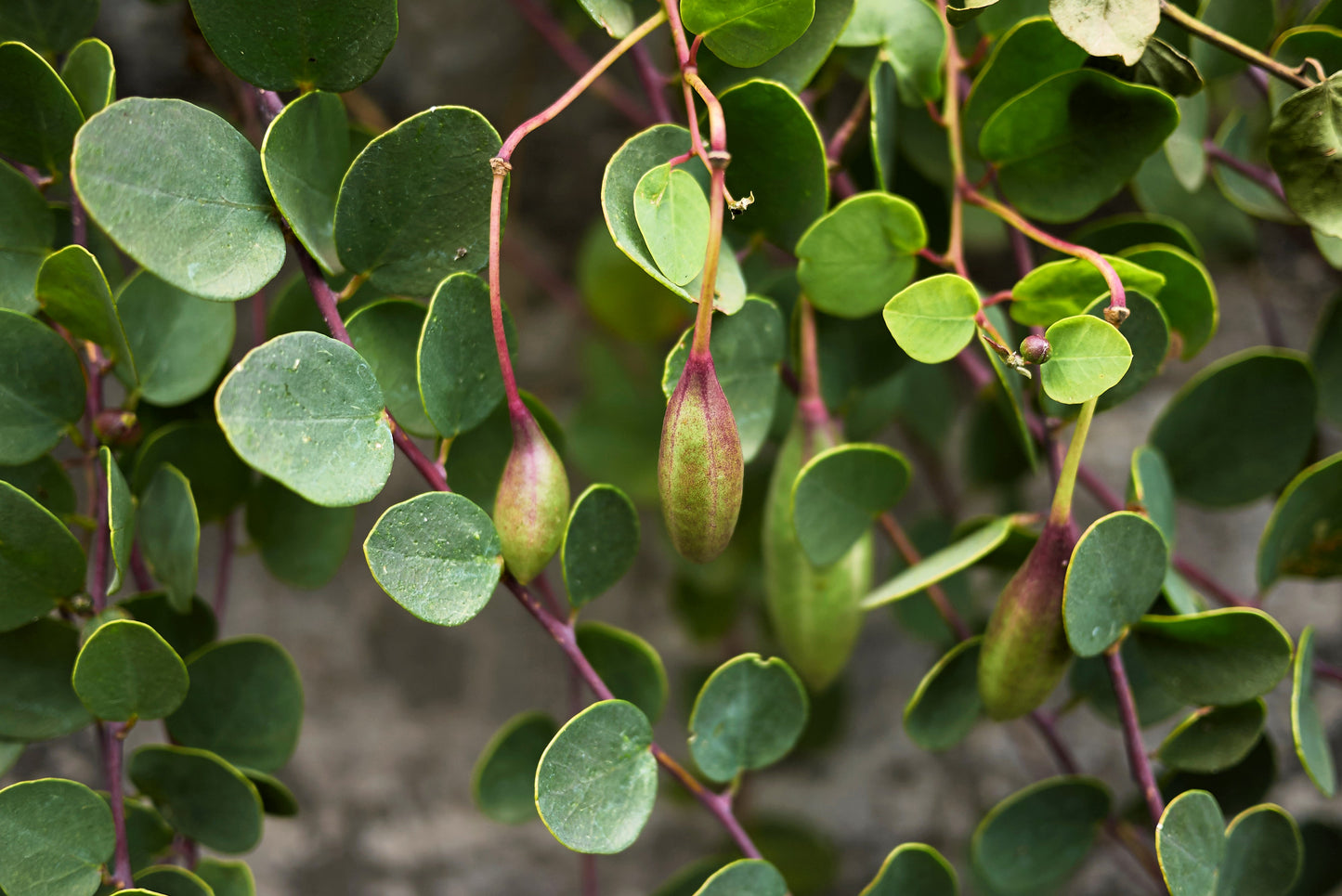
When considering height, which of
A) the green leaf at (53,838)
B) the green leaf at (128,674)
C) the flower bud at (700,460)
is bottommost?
the green leaf at (53,838)

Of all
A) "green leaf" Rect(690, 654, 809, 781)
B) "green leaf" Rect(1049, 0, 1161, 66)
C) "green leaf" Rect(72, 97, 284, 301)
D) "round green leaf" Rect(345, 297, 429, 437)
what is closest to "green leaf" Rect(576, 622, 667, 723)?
"green leaf" Rect(690, 654, 809, 781)

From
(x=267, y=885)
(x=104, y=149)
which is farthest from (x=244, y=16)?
(x=267, y=885)

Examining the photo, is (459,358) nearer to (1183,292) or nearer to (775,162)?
(775,162)

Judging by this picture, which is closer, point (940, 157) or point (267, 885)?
point (940, 157)

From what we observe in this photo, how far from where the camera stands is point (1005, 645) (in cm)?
43

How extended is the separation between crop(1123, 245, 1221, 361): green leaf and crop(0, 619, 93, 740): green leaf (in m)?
0.56

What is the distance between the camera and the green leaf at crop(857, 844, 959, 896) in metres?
0.48

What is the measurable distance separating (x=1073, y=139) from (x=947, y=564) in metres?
0.22

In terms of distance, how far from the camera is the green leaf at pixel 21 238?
0.45m

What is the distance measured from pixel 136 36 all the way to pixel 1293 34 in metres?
0.82

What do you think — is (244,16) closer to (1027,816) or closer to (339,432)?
(339,432)

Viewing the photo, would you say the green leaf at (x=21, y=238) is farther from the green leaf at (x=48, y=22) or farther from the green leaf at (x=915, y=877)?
the green leaf at (x=915, y=877)

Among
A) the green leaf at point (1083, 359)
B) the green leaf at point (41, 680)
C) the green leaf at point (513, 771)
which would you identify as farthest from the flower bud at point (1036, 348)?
the green leaf at point (41, 680)

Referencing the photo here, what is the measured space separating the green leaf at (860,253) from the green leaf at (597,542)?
0.47ft
